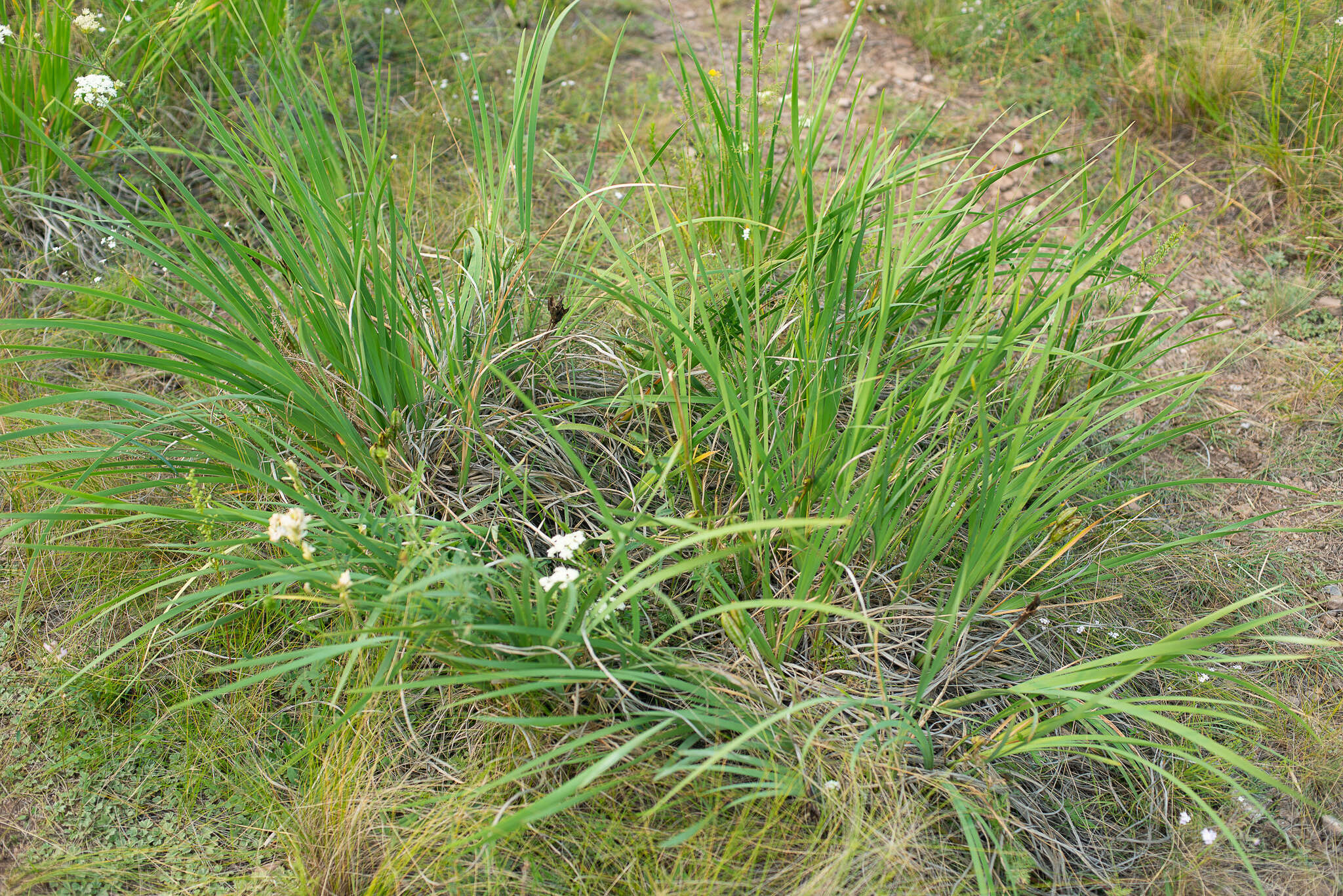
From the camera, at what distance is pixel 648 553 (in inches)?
66.1

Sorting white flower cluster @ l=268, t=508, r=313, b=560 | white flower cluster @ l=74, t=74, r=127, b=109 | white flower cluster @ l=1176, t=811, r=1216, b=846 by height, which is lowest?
white flower cluster @ l=1176, t=811, r=1216, b=846

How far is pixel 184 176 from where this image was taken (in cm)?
261

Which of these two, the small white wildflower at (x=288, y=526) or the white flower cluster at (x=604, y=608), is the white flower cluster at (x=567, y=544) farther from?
the small white wildflower at (x=288, y=526)

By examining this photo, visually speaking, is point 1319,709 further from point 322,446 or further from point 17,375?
point 17,375

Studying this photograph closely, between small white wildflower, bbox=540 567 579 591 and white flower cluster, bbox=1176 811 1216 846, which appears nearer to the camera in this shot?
small white wildflower, bbox=540 567 579 591

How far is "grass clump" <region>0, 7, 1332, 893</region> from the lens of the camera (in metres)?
1.34

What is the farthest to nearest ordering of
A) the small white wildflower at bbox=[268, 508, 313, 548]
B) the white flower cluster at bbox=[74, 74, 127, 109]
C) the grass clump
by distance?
the white flower cluster at bbox=[74, 74, 127, 109], the grass clump, the small white wildflower at bbox=[268, 508, 313, 548]

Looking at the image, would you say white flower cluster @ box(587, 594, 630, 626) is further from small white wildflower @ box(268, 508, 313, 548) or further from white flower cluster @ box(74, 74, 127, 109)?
white flower cluster @ box(74, 74, 127, 109)

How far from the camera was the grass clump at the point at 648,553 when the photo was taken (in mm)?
1336

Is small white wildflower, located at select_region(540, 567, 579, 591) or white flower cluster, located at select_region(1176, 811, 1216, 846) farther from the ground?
small white wildflower, located at select_region(540, 567, 579, 591)

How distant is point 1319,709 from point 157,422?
2.20 metres

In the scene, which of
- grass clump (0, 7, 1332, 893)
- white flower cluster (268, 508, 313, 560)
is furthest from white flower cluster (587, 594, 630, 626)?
white flower cluster (268, 508, 313, 560)

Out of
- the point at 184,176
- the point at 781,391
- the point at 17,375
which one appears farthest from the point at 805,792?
the point at 184,176

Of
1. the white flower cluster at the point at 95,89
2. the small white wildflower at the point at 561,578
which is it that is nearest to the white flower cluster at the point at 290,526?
the small white wildflower at the point at 561,578
